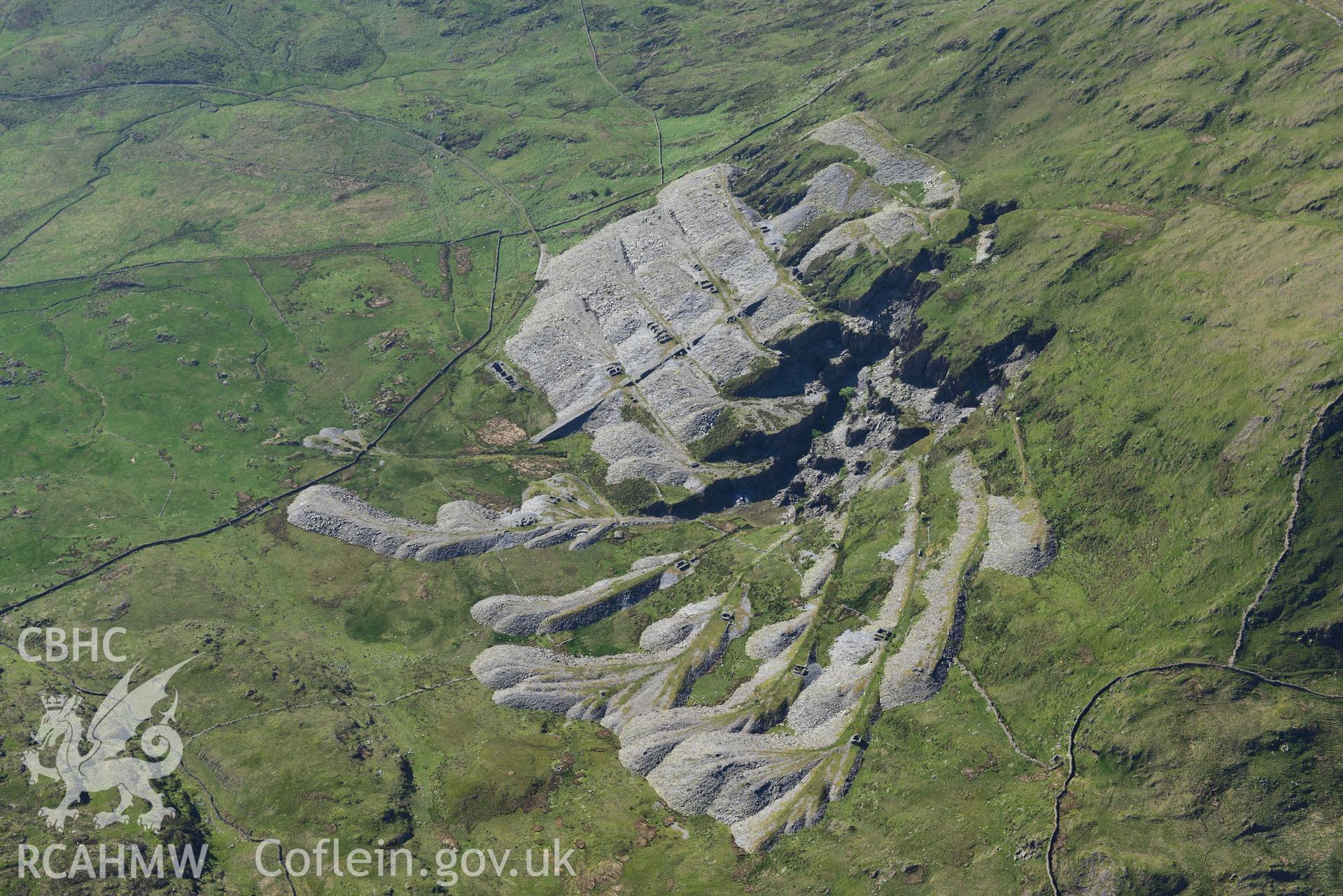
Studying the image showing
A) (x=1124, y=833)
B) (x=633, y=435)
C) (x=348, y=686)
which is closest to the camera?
(x=1124, y=833)

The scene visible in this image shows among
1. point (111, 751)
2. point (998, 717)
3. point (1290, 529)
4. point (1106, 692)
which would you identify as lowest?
point (998, 717)

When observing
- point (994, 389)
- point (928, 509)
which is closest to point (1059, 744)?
point (928, 509)

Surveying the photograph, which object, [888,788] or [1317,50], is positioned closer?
[888,788]

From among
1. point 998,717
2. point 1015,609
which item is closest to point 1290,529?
point 1015,609

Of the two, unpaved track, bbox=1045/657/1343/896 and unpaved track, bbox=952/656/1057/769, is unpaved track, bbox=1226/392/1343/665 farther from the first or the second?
unpaved track, bbox=952/656/1057/769

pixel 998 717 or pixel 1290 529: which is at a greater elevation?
pixel 1290 529

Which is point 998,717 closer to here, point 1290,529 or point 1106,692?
point 1106,692

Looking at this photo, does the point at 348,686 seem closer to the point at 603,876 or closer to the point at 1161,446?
the point at 603,876

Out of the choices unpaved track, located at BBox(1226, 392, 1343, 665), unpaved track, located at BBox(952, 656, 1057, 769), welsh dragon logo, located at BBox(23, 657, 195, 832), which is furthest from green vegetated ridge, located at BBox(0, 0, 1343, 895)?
welsh dragon logo, located at BBox(23, 657, 195, 832)
